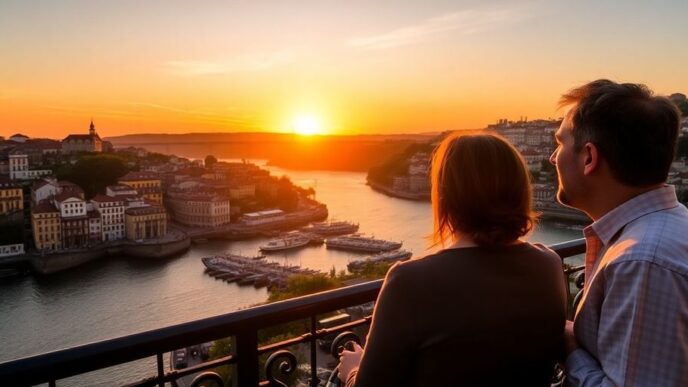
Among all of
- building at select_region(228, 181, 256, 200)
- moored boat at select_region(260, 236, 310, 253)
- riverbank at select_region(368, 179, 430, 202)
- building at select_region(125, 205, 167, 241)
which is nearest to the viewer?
moored boat at select_region(260, 236, 310, 253)

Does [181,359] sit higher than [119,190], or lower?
lower

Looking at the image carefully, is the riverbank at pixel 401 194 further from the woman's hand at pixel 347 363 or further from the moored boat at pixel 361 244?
the woman's hand at pixel 347 363

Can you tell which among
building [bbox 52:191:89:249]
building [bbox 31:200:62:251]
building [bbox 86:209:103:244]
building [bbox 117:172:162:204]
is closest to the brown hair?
building [bbox 31:200:62:251]

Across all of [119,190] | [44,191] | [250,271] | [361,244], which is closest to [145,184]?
[119,190]

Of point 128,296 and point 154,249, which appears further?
point 154,249

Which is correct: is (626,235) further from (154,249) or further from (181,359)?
(154,249)

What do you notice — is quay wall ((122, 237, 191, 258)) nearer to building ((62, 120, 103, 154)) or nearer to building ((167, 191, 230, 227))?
building ((167, 191, 230, 227))

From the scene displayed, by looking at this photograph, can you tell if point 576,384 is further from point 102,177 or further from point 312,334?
point 102,177
